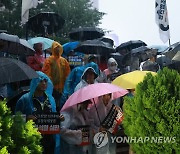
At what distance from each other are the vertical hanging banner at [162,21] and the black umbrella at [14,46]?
306 inches

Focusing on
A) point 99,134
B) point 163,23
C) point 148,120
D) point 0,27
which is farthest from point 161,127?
point 0,27

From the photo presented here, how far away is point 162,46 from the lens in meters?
15.5

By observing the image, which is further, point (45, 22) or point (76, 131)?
point (45, 22)

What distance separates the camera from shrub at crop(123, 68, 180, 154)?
117 inches

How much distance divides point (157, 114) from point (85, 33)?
33.4ft

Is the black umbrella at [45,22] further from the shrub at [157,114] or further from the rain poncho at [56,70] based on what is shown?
the shrub at [157,114]

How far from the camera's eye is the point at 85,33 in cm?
1295

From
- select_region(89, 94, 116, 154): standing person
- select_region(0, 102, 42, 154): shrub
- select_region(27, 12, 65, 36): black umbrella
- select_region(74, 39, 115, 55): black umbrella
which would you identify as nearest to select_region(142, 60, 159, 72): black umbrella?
select_region(74, 39, 115, 55): black umbrella

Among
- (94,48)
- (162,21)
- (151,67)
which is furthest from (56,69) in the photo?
(162,21)

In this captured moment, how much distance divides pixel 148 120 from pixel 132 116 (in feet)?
0.69

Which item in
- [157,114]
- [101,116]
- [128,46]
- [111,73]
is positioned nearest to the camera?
[157,114]

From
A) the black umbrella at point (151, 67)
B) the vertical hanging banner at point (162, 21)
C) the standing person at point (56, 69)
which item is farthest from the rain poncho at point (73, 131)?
the vertical hanging banner at point (162, 21)

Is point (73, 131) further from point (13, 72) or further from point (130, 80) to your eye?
point (130, 80)

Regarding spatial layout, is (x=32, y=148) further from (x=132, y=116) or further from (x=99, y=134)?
(x=99, y=134)
